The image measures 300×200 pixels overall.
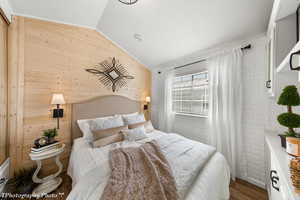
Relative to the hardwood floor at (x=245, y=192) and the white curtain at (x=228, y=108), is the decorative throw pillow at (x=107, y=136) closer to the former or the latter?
the white curtain at (x=228, y=108)

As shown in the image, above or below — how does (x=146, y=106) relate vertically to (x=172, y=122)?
above

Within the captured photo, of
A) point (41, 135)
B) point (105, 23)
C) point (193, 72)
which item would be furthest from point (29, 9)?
point (193, 72)

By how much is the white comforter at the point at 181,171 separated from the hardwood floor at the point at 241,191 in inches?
19.1

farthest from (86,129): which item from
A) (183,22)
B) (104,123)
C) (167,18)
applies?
(183,22)

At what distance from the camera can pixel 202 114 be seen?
249cm

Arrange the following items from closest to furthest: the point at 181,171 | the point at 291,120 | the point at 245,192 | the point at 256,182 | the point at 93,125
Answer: the point at 291,120 < the point at 181,171 < the point at 245,192 < the point at 256,182 < the point at 93,125

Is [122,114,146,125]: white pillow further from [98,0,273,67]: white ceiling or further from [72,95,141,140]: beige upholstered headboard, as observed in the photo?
[98,0,273,67]: white ceiling

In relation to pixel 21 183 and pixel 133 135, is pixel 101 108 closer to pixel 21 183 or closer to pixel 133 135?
pixel 133 135

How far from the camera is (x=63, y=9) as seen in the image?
6.03 ft

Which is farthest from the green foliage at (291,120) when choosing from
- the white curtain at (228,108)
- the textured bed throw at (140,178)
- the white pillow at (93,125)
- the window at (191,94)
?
the white pillow at (93,125)

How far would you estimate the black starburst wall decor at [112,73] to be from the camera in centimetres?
249

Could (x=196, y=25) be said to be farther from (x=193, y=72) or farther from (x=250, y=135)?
(x=250, y=135)

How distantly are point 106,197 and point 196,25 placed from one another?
233 cm

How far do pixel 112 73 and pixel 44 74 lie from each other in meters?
1.18
